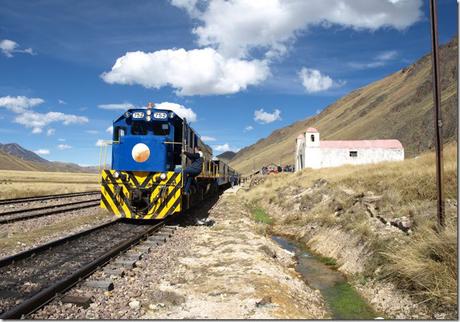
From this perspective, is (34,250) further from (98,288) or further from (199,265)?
(199,265)

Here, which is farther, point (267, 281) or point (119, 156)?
point (119, 156)

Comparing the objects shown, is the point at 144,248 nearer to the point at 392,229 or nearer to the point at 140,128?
the point at 140,128

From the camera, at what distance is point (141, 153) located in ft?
47.3

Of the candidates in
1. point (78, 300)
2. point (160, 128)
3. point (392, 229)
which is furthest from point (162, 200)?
point (78, 300)

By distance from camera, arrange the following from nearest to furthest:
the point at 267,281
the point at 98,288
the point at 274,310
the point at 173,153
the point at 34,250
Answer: the point at 274,310
the point at 98,288
the point at 267,281
the point at 34,250
the point at 173,153

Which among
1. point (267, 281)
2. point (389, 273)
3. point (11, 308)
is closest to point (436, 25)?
point (389, 273)

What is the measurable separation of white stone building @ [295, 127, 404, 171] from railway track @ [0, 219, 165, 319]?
45.7m

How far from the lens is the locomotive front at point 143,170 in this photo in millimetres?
14031

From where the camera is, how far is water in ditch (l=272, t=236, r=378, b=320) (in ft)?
25.6

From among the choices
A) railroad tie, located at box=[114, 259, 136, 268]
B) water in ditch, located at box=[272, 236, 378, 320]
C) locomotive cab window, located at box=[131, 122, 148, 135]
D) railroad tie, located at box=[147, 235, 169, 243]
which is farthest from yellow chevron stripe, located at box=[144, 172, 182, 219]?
railroad tie, located at box=[114, 259, 136, 268]

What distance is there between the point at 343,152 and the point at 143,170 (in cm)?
4583

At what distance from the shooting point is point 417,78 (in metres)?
151

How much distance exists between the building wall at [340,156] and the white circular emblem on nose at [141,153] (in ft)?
142

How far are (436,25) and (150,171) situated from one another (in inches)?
394
